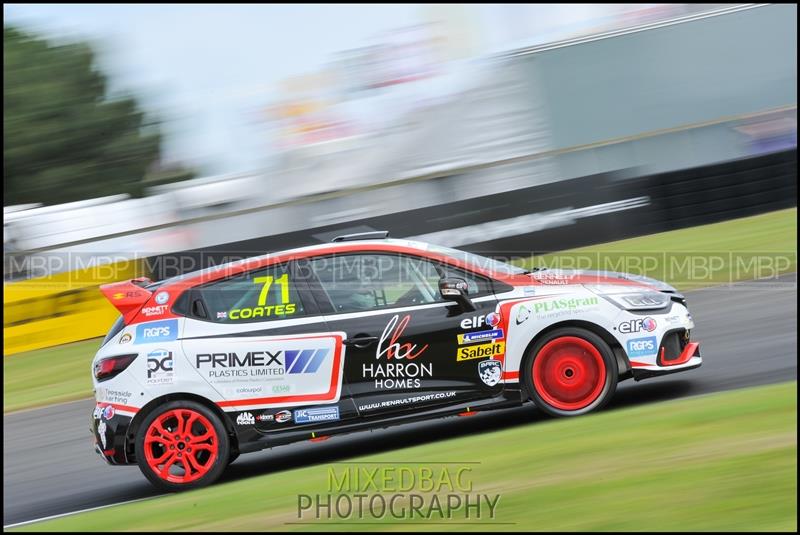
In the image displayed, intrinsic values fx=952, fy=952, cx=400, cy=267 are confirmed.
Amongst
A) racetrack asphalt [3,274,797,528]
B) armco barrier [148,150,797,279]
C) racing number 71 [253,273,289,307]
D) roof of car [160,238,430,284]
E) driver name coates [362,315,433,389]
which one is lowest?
racetrack asphalt [3,274,797,528]

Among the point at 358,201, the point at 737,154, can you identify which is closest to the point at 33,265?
the point at 358,201

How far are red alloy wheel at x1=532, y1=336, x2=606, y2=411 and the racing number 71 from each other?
1.94m

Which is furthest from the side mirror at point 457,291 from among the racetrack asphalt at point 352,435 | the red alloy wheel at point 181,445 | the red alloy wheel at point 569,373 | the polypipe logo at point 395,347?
the red alloy wheel at point 181,445

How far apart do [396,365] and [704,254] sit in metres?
7.66

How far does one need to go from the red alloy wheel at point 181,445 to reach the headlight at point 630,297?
121 inches

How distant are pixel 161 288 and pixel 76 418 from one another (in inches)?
146

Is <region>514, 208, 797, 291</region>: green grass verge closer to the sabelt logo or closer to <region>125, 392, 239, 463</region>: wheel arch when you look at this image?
the sabelt logo

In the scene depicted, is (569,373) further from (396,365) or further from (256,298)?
(256,298)

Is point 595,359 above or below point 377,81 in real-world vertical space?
below

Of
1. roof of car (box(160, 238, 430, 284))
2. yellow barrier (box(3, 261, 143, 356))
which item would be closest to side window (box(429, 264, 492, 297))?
roof of car (box(160, 238, 430, 284))

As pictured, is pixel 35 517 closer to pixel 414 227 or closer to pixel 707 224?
pixel 414 227

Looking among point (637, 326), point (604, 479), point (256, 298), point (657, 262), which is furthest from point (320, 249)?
point (657, 262)

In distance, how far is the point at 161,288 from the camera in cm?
732

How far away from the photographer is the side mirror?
693 cm
